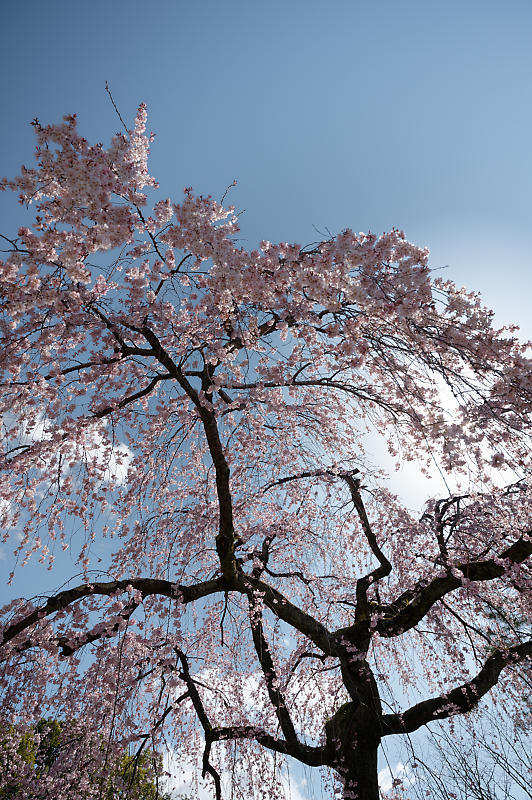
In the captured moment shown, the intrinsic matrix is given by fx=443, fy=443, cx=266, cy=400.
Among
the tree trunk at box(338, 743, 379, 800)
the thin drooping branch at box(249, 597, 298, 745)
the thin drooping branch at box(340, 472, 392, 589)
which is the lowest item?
the tree trunk at box(338, 743, 379, 800)

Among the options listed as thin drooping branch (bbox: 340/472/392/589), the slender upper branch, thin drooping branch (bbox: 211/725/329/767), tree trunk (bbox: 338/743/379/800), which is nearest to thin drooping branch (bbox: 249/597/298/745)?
thin drooping branch (bbox: 211/725/329/767)

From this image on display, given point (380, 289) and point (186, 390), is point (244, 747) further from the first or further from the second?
point (380, 289)

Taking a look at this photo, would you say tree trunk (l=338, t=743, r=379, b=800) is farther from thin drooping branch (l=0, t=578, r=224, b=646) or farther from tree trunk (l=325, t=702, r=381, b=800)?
thin drooping branch (l=0, t=578, r=224, b=646)

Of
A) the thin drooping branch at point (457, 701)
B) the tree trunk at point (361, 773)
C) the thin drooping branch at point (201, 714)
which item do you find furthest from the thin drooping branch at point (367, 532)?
the thin drooping branch at point (201, 714)

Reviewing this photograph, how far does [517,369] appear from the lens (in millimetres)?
3033

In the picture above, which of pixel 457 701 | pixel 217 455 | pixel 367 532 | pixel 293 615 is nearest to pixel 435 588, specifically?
pixel 367 532

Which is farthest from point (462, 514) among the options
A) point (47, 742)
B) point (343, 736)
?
point (47, 742)

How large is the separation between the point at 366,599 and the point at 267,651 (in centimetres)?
166

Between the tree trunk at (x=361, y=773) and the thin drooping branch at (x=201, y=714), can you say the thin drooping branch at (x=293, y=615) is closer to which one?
the tree trunk at (x=361, y=773)

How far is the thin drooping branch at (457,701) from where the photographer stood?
4965mm

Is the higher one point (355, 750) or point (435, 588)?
point (435, 588)

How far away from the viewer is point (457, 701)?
5.04 metres

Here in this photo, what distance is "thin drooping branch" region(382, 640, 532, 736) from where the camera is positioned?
496cm

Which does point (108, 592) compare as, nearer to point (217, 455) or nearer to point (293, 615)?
point (217, 455)
